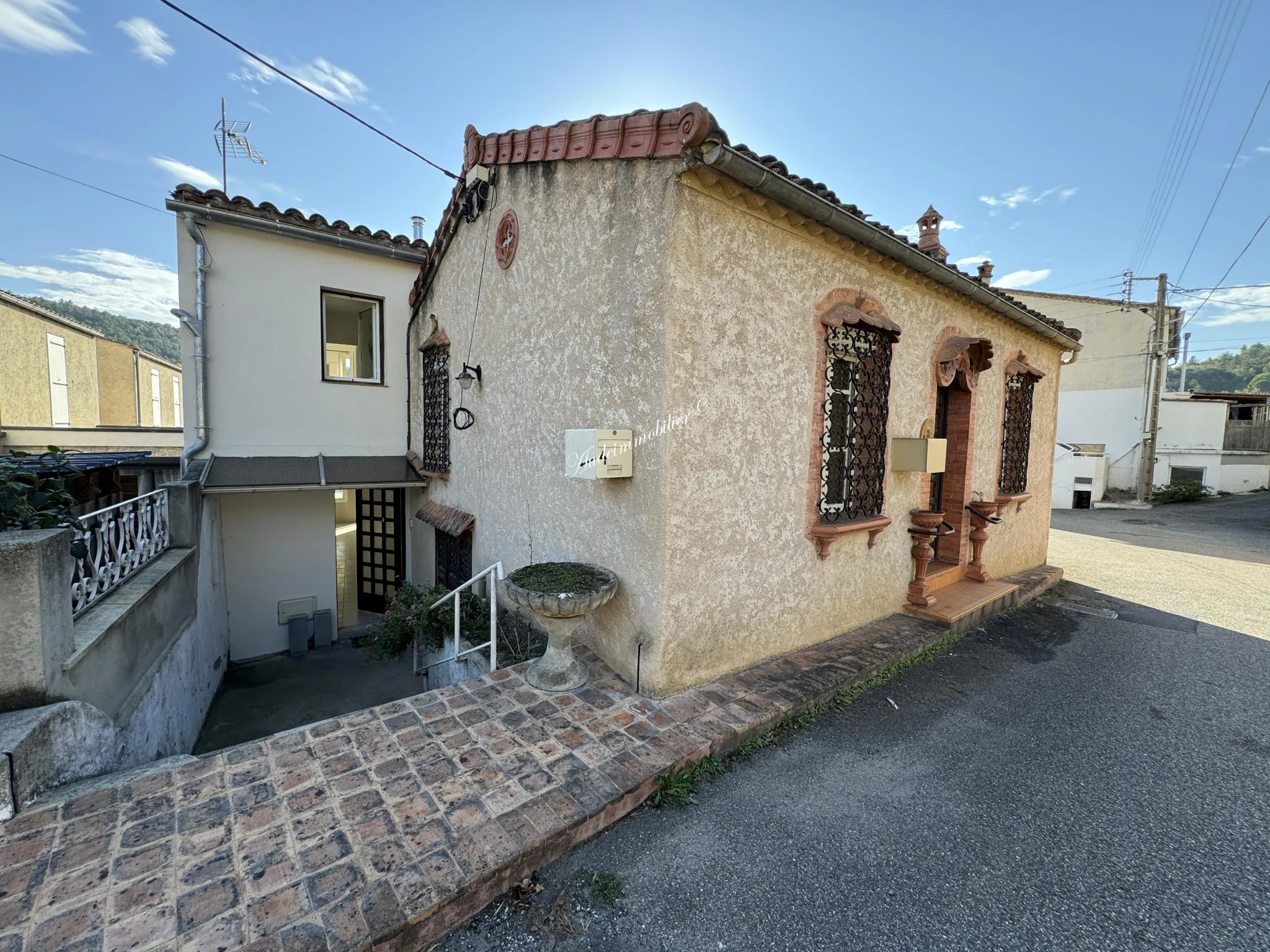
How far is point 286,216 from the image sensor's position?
738 centimetres

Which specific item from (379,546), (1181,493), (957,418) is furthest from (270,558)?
(1181,493)

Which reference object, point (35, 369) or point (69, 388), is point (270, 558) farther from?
point (69, 388)

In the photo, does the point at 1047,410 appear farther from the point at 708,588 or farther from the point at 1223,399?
the point at 1223,399

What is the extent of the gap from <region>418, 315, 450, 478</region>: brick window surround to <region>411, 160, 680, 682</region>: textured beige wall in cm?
120

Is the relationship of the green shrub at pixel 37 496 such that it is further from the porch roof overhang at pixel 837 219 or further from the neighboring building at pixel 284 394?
the porch roof overhang at pixel 837 219

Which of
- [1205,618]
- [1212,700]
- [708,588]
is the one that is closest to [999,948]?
[708,588]

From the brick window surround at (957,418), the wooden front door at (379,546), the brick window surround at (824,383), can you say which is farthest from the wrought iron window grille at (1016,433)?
the wooden front door at (379,546)

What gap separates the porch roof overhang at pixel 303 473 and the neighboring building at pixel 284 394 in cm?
2

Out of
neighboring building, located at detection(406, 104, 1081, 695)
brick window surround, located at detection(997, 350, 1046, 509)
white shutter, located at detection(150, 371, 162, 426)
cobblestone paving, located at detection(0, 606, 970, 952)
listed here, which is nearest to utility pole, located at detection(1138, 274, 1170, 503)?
brick window surround, located at detection(997, 350, 1046, 509)

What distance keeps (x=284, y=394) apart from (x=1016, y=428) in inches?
444

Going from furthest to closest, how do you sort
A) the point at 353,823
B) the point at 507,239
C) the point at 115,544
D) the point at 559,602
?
the point at 507,239
the point at 115,544
the point at 559,602
the point at 353,823

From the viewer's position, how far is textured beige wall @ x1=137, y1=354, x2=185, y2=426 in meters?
24.8

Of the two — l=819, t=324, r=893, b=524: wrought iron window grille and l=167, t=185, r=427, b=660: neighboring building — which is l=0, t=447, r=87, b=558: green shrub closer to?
l=167, t=185, r=427, b=660: neighboring building

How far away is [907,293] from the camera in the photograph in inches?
210
